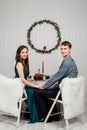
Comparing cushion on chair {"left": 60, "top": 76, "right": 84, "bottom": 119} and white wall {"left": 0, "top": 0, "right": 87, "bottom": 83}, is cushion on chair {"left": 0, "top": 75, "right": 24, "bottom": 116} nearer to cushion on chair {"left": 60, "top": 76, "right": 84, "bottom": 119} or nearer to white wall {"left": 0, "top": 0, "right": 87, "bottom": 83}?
cushion on chair {"left": 60, "top": 76, "right": 84, "bottom": 119}

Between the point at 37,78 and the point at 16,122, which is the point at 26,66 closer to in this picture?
the point at 37,78

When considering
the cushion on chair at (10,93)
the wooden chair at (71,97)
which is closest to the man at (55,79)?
the wooden chair at (71,97)

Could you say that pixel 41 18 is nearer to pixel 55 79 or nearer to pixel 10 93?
pixel 55 79

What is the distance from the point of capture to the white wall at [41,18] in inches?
232

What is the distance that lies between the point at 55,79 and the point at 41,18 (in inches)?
95.5

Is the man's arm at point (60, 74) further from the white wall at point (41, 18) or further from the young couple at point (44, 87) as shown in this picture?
the white wall at point (41, 18)

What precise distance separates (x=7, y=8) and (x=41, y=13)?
797 mm

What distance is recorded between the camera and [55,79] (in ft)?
12.8

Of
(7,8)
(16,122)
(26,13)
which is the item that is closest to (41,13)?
(26,13)

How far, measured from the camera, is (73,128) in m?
3.71

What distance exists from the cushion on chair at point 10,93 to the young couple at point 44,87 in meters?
0.23

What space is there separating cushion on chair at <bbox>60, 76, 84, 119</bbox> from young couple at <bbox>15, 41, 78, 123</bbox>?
0.75ft

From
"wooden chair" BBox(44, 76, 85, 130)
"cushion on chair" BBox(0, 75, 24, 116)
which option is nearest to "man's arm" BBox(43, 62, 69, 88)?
"wooden chair" BBox(44, 76, 85, 130)

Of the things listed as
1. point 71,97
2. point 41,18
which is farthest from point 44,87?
point 41,18
